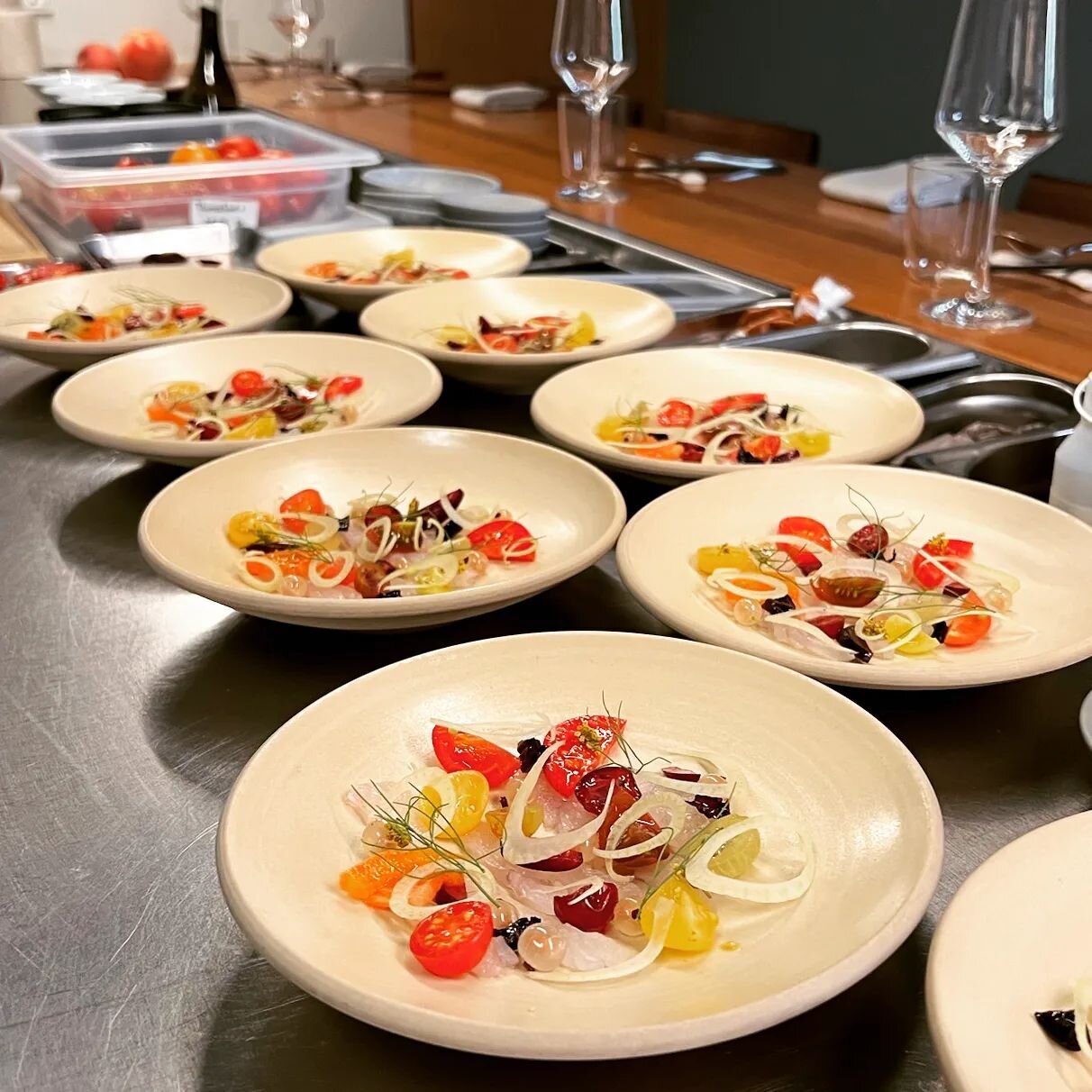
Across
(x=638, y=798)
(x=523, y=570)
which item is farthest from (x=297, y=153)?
(x=638, y=798)

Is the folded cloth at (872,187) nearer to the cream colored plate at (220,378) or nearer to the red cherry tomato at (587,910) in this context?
the cream colored plate at (220,378)

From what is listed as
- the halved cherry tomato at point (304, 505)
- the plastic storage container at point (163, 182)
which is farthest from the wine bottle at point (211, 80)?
the halved cherry tomato at point (304, 505)

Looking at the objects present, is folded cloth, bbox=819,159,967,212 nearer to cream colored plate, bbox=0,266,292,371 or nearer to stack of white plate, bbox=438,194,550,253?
stack of white plate, bbox=438,194,550,253

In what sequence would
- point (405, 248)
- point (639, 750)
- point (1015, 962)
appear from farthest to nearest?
point (405, 248), point (639, 750), point (1015, 962)

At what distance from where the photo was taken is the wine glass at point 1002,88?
1.62 meters

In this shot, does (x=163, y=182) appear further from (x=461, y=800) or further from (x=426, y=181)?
(x=461, y=800)

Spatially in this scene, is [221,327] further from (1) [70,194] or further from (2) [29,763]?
(2) [29,763]

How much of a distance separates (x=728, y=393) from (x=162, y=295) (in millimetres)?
909

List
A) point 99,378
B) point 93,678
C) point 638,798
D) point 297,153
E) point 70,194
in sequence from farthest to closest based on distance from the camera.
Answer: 1. point 297,153
2. point 70,194
3. point 99,378
4. point 93,678
5. point 638,798

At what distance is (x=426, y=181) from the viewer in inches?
102

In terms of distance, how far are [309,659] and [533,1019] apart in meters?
0.48

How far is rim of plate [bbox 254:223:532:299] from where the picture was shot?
73.2 inches

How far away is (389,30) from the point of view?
6465 millimetres

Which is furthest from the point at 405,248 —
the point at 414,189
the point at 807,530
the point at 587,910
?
the point at 587,910
